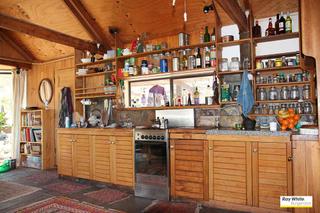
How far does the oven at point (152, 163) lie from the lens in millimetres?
3291

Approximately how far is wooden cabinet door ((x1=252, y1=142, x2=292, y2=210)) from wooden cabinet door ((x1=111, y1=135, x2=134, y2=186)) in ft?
5.78

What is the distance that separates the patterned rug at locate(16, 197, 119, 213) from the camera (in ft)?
9.63

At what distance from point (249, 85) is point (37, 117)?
4.80m

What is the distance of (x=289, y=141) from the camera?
8.55 feet

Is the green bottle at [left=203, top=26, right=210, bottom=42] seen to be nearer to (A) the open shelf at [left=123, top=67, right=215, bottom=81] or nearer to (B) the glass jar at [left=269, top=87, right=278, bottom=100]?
(A) the open shelf at [left=123, top=67, right=215, bottom=81]

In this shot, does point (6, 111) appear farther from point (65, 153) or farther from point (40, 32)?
Result: point (40, 32)

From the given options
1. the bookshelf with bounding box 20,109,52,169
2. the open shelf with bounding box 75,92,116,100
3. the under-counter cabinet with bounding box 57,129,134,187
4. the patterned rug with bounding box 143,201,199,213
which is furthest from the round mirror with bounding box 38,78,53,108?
the patterned rug with bounding box 143,201,199,213

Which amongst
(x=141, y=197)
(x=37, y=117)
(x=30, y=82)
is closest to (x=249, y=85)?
(x=141, y=197)

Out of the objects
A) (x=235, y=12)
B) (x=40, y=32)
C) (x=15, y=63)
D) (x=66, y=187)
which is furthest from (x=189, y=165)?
(x=15, y=63)

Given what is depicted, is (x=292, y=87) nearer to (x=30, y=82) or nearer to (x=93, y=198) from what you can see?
(x=93, y=198)

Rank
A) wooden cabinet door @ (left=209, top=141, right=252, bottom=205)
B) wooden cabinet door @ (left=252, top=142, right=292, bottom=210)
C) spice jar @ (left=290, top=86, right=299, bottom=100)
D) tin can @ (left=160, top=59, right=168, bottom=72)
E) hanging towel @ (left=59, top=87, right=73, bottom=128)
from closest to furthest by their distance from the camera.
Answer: wooden cabinet door @ (left=252, top=142, right=292, bottom=210) < wooden cabinet door @ (left=209, top=141, right=252, bottom=205) < spice jar @ (left=290, top=86, right=299, bottom=100) < tin can @ (left=160, top=59, right=168, bottom=72) < hanging towel @ (left=59, top=87, right=73, bottom=128)

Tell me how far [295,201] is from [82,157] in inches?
128

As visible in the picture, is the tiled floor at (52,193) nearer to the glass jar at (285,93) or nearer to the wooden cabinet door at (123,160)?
the wooden cabinet door at (123,160)

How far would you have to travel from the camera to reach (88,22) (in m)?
4.28
